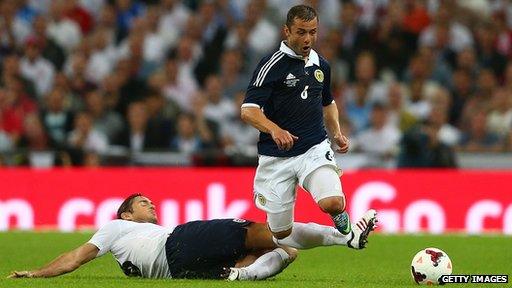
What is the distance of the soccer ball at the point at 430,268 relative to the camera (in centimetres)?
945

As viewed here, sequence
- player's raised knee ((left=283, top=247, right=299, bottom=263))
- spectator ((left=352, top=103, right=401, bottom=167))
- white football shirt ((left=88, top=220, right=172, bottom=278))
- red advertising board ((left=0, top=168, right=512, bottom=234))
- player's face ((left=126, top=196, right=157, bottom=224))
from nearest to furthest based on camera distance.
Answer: white football shirt ((left=88, top=220, right=172, bottom=278)), player's raised knee ((left=283, top=247, right=299, bottom=263)), player's face ((left=126, top=196, right=157, bottom=224)), red advertising board ((left=0, top=168, right=512, bottom=234)), spectator ((left=352, top=103, right=401, bottom=167))

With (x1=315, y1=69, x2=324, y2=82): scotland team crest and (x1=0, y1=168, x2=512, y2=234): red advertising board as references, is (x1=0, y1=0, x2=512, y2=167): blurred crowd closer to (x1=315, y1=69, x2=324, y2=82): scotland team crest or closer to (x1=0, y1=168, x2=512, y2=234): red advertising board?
(x1=0, y1=168, x2=512, y2=234): red advertising board

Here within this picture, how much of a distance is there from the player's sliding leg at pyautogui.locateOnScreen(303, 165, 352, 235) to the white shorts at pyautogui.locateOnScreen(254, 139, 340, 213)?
58 mm

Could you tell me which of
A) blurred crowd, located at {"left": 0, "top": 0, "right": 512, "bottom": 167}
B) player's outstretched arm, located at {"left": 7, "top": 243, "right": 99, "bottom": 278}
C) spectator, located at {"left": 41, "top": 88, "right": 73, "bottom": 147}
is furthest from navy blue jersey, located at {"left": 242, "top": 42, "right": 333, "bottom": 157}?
spectator, located at {"left": 41, "top": 88, "right": 73, "bottom": 147}

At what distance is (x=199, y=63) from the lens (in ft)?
64.2

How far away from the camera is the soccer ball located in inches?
372

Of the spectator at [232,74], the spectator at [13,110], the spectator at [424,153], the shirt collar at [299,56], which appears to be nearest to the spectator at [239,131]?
the spectator at [232,74]

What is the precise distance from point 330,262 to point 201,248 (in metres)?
2.71

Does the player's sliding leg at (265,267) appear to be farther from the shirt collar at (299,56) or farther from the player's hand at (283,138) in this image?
the shirt collar at (299,56)

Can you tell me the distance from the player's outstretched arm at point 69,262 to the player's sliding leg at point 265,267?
3.52 feet

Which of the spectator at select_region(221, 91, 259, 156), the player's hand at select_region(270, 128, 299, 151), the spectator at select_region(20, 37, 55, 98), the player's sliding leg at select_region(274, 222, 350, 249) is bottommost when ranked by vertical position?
the player's sliding leg at select_region(274, 222, 350, 249)

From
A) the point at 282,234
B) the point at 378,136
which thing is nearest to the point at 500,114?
the point at 378,136

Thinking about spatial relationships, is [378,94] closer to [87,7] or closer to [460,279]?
[87,7]

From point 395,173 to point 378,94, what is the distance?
2.26 meters
